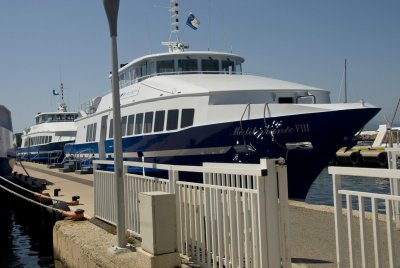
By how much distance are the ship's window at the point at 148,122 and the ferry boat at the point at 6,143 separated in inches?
174

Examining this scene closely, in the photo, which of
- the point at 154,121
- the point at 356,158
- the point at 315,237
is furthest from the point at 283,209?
the point at 356,158

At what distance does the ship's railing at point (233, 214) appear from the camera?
158 inches

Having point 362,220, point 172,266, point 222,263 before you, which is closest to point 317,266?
point 222,263

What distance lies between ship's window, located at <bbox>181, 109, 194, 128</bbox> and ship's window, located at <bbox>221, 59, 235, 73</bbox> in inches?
178

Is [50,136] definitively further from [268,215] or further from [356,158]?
[268,215]

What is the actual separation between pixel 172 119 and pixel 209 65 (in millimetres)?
4007

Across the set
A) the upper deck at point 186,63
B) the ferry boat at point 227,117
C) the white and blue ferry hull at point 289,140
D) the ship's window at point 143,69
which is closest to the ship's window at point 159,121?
the ferry boat at point 227,117

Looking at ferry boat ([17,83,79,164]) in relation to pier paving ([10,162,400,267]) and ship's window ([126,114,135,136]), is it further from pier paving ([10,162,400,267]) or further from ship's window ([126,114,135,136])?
pier paving ([10,162,400,267])

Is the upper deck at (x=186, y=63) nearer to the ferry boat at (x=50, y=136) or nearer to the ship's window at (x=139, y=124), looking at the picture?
the ship's window at (x=139, y=124)

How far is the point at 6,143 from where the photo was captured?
1465 centimetres

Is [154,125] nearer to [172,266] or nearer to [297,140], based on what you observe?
[297,140]

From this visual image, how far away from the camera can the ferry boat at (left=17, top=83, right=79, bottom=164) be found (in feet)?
117

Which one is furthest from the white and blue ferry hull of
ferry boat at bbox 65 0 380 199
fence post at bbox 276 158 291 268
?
fence post at bbox 276 158 291 268

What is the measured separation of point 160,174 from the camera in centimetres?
1306
